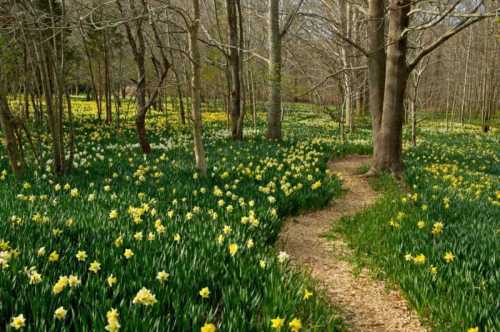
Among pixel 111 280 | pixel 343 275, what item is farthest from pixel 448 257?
pixel 111 280

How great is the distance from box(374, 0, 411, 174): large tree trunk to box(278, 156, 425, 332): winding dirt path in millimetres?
1706

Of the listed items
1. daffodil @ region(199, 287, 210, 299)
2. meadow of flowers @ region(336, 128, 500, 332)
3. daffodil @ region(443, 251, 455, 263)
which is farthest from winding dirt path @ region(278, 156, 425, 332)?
daffodil @ region(199, 287, 210, 299)

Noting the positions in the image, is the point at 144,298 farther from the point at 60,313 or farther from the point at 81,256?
the point at 81,256

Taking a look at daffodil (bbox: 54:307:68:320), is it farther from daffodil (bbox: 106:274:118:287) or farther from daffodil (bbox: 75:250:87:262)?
daffodil (bbox: 75:250:87:262)

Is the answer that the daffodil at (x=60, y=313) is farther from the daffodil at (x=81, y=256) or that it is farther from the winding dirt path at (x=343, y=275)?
the winding dirt path at (x=343, y=275)

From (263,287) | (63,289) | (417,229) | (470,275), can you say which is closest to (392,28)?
(417,229)

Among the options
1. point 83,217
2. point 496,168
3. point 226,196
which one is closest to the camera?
point 83,217

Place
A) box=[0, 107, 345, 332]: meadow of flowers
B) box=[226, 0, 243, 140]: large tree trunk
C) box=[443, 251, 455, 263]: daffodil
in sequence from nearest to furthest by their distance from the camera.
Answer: box=[0, 107, 345, 332]: meadow of flowers, box=[443, 251, 455, 263]: daffodil, box=[226, 0, 243, 140]: large tree trunk

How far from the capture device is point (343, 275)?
3.98 meters

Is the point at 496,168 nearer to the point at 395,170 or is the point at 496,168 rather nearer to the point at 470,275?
the point at 395,170

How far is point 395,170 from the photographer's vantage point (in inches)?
321

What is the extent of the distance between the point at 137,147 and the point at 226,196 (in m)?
5.65

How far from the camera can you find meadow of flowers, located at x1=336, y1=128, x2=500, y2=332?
281 cm

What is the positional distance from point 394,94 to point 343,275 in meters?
5.02
